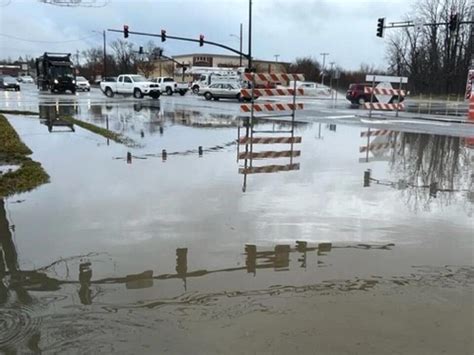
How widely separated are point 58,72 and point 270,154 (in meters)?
40.2

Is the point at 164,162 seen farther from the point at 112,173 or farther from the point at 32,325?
the point at 32,325

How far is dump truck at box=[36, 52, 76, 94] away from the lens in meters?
45.5

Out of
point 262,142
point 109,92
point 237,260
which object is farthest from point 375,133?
point 109,92

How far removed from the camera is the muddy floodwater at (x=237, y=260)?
11.2ft

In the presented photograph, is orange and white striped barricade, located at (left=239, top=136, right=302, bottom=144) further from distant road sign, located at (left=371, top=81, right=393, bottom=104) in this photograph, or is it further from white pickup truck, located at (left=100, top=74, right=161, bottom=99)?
white pickup truck, located at (left=100, top=74, right=161, bottom=99)

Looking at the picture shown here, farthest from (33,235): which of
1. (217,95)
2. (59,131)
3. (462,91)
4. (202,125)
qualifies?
(462,91)

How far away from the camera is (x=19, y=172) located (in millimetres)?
8305

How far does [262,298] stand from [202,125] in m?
15.1

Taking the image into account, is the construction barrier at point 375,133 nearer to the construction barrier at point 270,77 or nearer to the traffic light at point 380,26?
the construction barrier at point 270,77

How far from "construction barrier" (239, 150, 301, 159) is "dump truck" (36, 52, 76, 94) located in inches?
1547

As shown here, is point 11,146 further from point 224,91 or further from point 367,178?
point 224,91

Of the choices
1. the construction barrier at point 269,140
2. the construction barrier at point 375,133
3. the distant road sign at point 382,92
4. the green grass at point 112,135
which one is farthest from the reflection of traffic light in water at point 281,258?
the distant road sign at point 382,92

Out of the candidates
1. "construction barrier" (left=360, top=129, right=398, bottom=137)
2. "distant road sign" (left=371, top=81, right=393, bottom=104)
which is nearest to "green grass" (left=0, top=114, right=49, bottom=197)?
"construction barrier" (left=360, top=129, right=398, bottom=137)

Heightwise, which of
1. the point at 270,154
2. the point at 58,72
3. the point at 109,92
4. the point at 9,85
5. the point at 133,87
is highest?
the point at 58,72
